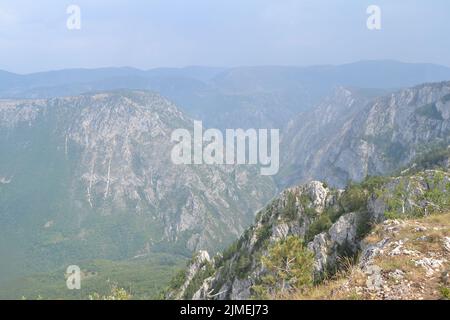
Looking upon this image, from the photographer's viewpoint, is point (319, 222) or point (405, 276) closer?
point (405, 276)

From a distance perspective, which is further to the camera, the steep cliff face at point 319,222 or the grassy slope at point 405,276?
the steep cliff face at point 319,222

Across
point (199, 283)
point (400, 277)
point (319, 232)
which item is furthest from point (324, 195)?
point (400, 277)

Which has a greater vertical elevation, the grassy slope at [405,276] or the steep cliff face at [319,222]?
the grassy slope at [405,276]

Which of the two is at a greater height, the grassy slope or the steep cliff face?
the grassy slope

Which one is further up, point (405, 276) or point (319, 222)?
point (405, 276)

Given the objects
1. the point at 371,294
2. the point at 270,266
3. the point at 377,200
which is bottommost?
the point at 377,200

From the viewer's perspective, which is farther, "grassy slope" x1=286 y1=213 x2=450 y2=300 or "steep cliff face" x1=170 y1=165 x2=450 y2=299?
"steep cliff face" x1=170 y1=165 x2=450 y2=299
